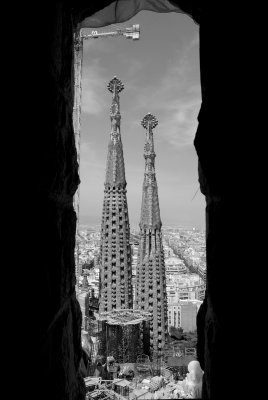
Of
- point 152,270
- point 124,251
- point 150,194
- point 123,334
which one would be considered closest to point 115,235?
point 124,251

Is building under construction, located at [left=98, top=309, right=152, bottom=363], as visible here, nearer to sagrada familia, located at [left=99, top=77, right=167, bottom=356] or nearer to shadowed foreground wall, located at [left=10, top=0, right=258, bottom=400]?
sagrada familia, located at [left=99, top=77, right=167, bottom=356]

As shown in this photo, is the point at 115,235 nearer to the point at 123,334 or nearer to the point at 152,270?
the point at 152,270

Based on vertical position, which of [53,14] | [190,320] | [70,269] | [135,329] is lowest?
[190,320]

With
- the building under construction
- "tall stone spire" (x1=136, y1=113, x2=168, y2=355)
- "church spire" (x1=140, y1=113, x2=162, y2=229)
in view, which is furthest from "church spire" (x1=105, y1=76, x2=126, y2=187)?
the building under construction

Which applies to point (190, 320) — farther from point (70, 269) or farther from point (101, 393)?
point (70, 269)

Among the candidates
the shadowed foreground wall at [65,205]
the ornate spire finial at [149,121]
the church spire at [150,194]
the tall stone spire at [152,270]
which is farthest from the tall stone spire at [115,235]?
the shadowed foreground wall at [65,205]

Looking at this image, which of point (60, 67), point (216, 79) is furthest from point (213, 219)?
point (60, 67)
